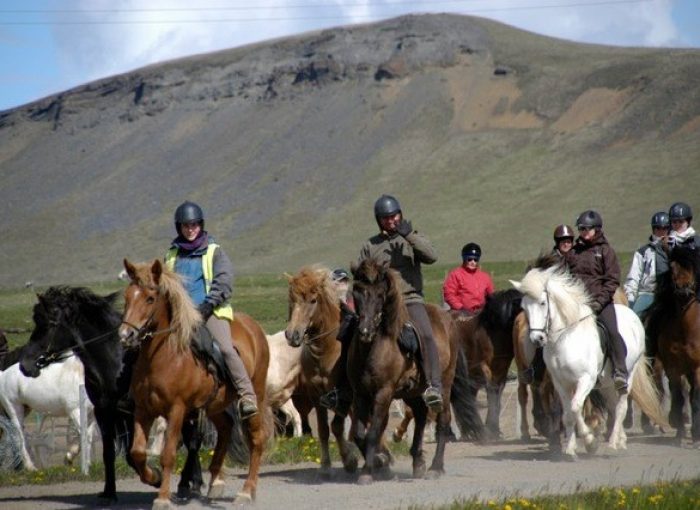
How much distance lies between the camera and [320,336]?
13.6m

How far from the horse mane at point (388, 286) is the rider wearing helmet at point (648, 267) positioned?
565 cm

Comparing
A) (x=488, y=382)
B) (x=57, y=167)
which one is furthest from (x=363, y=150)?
(x=488, y=382)

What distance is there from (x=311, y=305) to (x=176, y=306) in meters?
2.55

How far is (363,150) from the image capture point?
12056cm

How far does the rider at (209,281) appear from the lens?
36.8 feet

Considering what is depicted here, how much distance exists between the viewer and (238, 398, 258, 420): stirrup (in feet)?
36.8

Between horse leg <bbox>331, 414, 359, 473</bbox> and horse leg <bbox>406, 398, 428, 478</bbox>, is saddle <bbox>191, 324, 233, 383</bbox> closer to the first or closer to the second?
horse leg <bbox>331, 414, 359, 473</bbox>

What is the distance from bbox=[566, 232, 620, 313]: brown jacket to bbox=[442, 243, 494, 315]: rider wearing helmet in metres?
3.14

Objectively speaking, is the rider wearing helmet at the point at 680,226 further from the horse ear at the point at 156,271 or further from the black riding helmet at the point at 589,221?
the horse ear at the point at 156,271

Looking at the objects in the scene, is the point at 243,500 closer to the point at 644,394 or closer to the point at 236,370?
the point at 236,370

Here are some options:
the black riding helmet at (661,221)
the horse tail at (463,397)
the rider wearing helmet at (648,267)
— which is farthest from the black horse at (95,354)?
the black riding helmet at (661,221)

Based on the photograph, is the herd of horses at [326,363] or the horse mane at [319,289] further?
the horse mane at [319,289]

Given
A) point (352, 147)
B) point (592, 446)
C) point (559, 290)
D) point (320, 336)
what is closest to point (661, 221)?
point (559, 290)

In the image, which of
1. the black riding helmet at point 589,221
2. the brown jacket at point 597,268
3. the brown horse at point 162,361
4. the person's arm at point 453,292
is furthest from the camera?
the person's arm at point 453,292
